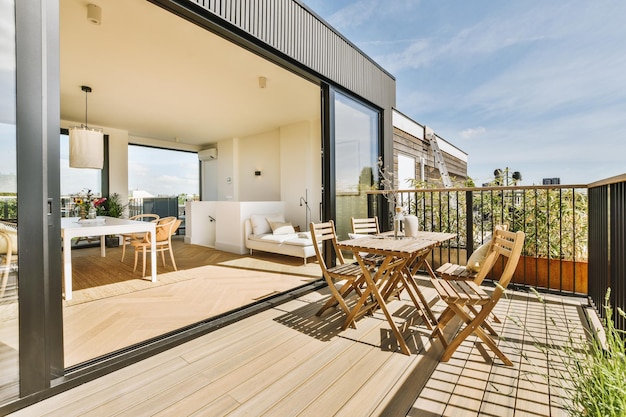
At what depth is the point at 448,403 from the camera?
1.57m

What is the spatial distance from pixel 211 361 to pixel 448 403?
145 centimetres

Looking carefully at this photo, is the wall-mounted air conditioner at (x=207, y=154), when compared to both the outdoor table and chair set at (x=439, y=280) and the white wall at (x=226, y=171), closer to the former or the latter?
the white wall at (x=226, y=171)

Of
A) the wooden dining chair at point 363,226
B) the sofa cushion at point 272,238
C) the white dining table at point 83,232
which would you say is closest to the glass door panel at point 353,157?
the wooden dining chair at point 363,226

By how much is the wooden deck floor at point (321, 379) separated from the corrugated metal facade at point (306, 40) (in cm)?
261

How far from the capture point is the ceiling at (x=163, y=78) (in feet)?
10.00

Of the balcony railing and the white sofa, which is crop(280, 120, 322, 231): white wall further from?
the balcony railing

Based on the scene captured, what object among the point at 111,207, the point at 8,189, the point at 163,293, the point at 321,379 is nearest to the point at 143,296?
the point at 163,293

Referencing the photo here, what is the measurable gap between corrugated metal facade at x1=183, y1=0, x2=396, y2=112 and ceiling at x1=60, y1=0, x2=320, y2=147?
679mm

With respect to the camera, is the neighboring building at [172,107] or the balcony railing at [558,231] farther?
the balcony railing at [558,231]

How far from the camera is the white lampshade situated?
4.06 metres

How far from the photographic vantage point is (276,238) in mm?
5375

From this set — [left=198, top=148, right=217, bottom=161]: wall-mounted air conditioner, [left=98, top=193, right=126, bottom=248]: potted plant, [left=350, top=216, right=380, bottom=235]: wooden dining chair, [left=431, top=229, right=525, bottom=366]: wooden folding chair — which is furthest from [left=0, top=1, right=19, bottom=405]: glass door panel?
[left=198, top=148, right=217, bottom=161]: wall-mounted air conditioner

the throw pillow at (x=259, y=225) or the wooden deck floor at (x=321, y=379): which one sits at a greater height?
the throw pillow at (x=259, y=225)

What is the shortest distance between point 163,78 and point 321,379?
4.45 m
